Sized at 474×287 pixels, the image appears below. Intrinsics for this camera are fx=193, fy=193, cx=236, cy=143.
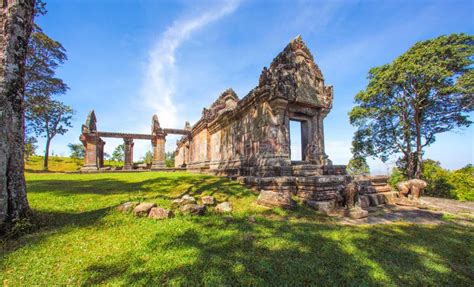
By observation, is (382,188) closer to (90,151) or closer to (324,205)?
(324,205)

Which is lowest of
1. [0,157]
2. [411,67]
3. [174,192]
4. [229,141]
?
[174,192]

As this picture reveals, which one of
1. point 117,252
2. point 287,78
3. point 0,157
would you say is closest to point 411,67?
point 287,78

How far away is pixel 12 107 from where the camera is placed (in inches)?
126

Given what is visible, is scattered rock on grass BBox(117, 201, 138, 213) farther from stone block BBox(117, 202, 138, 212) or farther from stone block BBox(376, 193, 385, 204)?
stone block BBox(376, 193, 385, 204)

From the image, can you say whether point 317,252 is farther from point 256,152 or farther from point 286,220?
point 256,152

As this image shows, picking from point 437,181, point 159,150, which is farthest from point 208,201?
point 159,150

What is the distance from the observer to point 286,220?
13.9ft

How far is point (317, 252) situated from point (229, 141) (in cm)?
747

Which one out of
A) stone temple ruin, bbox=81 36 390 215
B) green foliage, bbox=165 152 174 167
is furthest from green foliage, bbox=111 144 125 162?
stone temple ruin, bbox=81 36 390 215

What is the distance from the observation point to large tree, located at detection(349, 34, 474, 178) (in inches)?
504

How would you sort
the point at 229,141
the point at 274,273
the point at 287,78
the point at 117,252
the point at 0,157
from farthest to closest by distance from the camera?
1. the point at 229,141
2. the point at 287,78
3. the point at 0,157
4. the point at 117,252
5. the point at 274,273

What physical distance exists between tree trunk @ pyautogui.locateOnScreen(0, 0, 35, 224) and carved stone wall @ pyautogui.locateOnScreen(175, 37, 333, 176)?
5793 mm

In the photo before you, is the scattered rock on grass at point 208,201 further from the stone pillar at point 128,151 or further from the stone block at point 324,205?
the stone pillar at point 128,151

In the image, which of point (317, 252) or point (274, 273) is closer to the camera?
point (274, 273)
